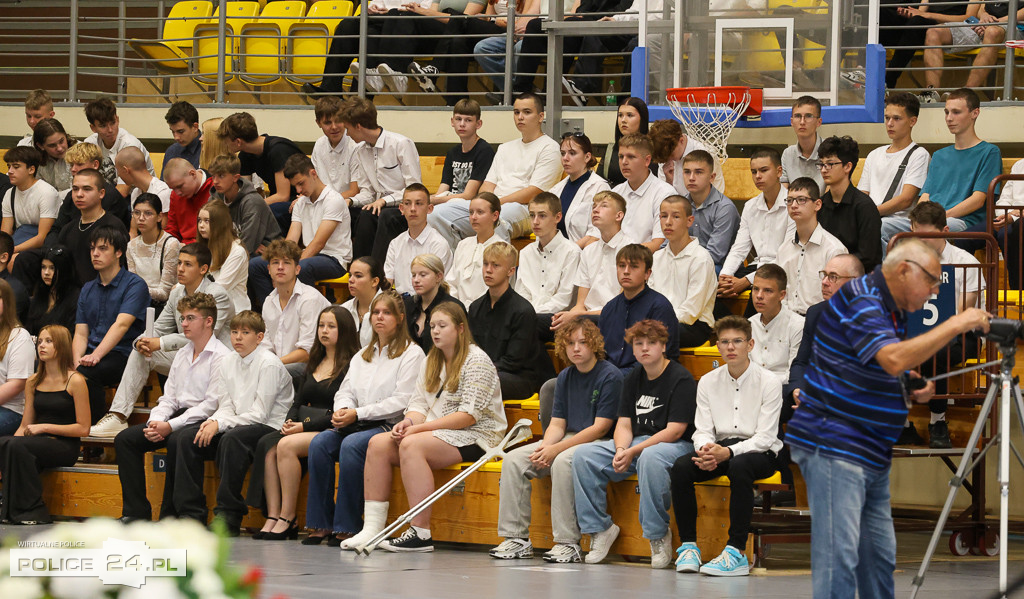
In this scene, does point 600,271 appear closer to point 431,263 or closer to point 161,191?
point 431,263

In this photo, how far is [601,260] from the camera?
902 centimetres

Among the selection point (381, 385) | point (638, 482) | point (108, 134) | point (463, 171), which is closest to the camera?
point (638, 482)

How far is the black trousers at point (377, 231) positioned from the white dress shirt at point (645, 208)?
1749mm

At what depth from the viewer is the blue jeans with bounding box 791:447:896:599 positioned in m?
4.62

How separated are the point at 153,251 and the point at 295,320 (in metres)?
1.74

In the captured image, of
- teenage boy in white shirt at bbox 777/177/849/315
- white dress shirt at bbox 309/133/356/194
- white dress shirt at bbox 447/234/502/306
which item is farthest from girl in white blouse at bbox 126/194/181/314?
teenage boy in white shirt at bbox 777/177/849/315

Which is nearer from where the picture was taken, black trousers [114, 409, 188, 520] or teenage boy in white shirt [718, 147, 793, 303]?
black trousers [114, 409, 188, 520]

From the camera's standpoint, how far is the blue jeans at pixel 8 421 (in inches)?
361

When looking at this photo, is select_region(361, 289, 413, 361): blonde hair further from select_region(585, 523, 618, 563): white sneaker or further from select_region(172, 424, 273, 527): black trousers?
select_region(585, 523, 618, 563): white sneaker

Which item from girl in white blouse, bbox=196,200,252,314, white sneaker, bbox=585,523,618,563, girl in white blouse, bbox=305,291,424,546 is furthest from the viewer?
girl in white blouse, bbox=196,200,252,314

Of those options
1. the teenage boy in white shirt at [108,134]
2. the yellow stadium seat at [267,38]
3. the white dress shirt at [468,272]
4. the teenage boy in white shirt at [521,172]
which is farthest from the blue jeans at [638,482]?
the yellow stadium seat at [267,38]

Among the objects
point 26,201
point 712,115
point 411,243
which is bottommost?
point 411,243

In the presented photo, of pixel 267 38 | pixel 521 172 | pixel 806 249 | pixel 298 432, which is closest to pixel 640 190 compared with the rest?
pixel 521 172

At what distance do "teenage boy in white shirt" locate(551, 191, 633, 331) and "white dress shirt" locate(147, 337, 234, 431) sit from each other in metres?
2.33
